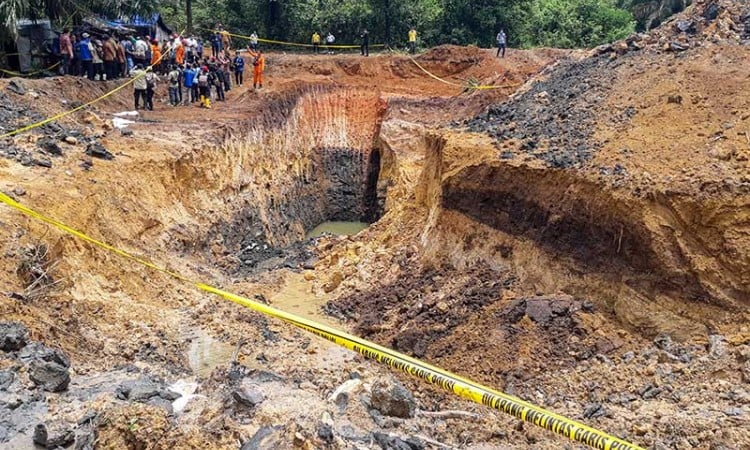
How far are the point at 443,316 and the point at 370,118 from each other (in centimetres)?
1323

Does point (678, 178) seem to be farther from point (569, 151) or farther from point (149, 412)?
point (149, 412)

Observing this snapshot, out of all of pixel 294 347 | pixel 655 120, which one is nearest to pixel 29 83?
pixel 294 347

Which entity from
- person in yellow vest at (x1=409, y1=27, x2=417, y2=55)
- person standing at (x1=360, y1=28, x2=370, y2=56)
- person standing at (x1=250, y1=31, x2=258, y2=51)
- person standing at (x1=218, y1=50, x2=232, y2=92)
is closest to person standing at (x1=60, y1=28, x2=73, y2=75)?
person standing at (x1=218, y1=50, x2=232, y2=92)

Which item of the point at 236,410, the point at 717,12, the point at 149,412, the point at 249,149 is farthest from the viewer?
the point at 249,149

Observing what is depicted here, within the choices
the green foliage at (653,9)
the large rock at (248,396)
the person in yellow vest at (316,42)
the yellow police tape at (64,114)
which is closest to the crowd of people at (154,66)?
the yellow police tape at (64,114)

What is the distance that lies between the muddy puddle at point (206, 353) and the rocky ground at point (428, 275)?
0.15 feet

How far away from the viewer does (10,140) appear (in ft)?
46.3

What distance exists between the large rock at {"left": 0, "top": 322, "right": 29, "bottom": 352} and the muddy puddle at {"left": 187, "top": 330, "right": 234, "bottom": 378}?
127 inches

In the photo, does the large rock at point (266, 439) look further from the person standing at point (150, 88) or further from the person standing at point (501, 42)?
the person standing at point (501, 42)

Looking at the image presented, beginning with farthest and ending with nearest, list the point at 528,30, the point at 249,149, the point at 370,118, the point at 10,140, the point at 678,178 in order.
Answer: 1. the point at 528,30
2. the point at 370,118
3. the point at 249,149
4. the point at 10,140
5. the point at 678,178

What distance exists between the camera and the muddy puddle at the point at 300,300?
1485cm

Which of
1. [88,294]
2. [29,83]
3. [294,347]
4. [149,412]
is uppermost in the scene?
[29,83]

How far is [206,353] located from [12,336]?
13.9 feet

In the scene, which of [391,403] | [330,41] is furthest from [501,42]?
[391,403]
